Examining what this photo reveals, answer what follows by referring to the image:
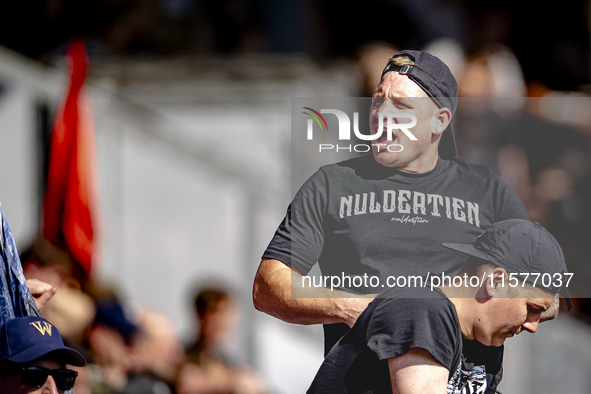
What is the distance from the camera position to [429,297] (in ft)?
6.01

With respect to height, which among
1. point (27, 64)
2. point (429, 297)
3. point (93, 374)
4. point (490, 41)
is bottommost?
point (93, 374)

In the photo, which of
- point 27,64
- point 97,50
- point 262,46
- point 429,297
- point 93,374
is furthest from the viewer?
point 262,46

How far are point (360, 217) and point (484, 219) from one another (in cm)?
31

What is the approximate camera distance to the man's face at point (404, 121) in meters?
1.89

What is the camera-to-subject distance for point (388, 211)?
6.21 ft

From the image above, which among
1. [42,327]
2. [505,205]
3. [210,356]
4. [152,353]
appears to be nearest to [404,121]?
[505,205]

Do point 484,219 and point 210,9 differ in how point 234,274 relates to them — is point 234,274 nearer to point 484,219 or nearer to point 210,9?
point 210,9

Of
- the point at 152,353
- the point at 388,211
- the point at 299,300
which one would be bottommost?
the point at 152,353

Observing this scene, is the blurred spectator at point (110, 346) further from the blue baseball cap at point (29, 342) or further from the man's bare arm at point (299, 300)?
the man's bare arm at point (299, 300)

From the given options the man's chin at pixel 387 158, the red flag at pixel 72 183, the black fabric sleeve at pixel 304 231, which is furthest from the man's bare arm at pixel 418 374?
the red flag at pixel 72 183

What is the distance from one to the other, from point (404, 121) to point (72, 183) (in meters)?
3.86

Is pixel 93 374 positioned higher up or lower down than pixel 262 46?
lower down

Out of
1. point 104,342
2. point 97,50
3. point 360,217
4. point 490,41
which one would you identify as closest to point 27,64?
point 97,50

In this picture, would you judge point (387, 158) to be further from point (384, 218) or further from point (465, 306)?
point (465, 306)
